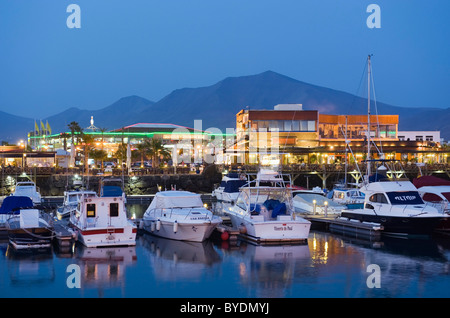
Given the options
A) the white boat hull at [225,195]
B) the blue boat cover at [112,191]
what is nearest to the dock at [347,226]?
the white boat hull at [225,195]

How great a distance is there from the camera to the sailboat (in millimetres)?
30844

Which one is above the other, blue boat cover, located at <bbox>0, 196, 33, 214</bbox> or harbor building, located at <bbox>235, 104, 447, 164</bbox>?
harbor building, located at <bbox>235, 104, 447, 164</bbox>

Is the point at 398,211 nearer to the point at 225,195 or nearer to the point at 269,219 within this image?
the point at 269,219

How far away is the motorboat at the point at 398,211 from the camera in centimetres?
3084

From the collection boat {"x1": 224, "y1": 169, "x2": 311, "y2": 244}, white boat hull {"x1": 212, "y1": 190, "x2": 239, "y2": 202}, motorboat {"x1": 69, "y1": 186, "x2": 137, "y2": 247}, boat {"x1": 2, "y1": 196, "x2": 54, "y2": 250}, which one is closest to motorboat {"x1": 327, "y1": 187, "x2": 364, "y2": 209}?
boat {"x1": 224, "y1": 169, "x2": 311, "y2": 244}

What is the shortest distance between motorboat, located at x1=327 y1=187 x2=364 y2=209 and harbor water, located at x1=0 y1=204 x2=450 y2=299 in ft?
22.9

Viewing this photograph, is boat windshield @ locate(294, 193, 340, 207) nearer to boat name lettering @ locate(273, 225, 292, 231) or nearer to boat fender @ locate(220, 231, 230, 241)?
boat name lettering @ locate(273, 225, 292, 231)

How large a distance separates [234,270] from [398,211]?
43.2ft

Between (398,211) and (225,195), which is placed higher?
(225,195)

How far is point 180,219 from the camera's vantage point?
96.6 ft

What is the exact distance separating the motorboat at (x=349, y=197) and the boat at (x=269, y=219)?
7359 millimetres

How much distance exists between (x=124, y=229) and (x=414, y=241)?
17.0 metres

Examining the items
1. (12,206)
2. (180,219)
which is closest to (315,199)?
(180,219)
